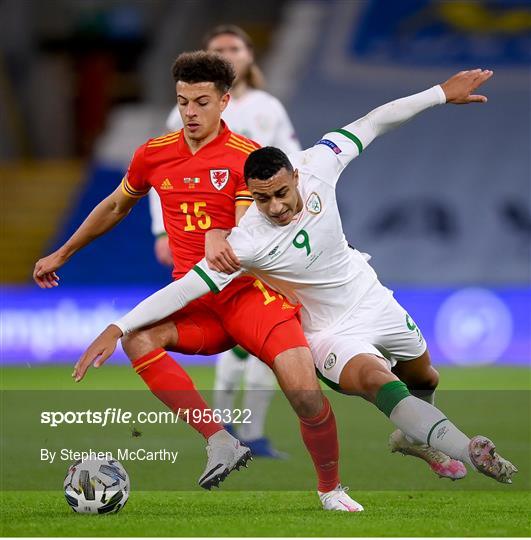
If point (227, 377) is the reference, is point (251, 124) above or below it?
above

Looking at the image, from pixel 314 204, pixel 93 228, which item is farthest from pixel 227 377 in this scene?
pixel 314 204

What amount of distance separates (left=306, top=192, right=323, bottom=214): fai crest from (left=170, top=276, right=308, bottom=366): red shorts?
42 cm

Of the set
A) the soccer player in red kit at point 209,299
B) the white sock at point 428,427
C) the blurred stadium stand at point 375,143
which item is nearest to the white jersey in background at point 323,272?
the soccer player in red kit at point 209,299

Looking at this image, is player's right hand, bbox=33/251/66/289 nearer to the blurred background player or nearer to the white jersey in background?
the white jersey in background

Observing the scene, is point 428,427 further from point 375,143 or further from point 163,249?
point 375,143

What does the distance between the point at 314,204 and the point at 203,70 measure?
0.78 m

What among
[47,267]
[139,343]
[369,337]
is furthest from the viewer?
[47,267]

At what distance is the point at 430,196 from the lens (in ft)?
56.4

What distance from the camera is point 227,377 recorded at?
8.22 meters

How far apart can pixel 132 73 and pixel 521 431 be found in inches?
651

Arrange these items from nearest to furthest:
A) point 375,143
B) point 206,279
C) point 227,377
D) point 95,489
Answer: point 95,489 → point 206,279 → point 227,377 → point 375,143

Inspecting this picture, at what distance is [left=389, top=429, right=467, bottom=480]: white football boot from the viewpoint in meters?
5.98

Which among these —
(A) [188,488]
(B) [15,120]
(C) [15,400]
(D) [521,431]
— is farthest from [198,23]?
(A) [188,488]

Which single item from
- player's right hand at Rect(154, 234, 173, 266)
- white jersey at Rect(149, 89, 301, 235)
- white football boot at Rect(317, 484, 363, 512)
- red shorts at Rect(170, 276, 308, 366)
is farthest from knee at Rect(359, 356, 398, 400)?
white jersey at Rect(149, 89, 301, 235)
